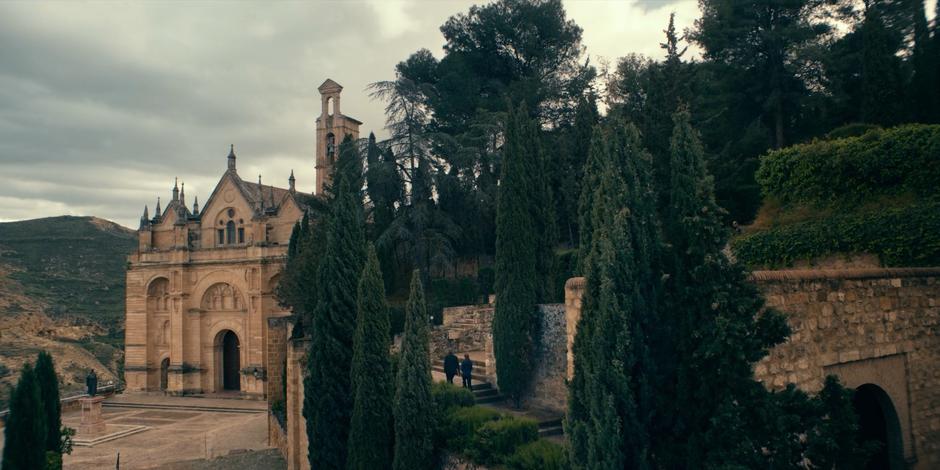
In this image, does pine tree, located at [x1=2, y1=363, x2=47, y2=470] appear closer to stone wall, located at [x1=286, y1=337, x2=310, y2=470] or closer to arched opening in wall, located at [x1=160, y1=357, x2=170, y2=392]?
stone wall, located at [x1=286, y1=337, x2=310, y2=470]

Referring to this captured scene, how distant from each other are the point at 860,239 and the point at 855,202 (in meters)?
1.45

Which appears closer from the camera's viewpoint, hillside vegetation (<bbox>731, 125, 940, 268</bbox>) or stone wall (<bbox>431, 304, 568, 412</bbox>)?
hillside vegetation (<bbox>731, 125, 940, 268</bbox>)

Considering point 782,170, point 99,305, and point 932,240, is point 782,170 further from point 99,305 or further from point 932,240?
point 99,305

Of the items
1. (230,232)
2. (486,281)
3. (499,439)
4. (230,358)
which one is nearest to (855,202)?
(499,439)

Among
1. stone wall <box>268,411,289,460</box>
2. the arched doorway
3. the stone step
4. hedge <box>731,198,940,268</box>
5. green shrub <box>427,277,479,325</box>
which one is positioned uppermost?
hedge <box>731,198,940,268</box>

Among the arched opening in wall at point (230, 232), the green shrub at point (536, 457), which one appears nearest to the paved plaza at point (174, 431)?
the arched opening in wall at point (230, 232)

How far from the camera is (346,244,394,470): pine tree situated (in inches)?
500

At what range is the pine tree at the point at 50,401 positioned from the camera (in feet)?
52.5

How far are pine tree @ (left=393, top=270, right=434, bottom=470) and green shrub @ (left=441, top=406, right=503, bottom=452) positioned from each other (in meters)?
0.35

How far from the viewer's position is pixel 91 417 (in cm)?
2520

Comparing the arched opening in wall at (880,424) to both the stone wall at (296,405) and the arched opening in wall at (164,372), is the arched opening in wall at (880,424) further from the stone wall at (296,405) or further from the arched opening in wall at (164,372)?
the arched opening in wall at (164,372)

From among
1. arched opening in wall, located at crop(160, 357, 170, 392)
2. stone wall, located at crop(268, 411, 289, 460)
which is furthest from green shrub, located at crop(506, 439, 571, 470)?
arched opening in wall, located at crop(160, 357, 170, 392)

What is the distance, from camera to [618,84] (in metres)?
31.0

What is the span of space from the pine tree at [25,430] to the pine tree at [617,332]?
495 inches
